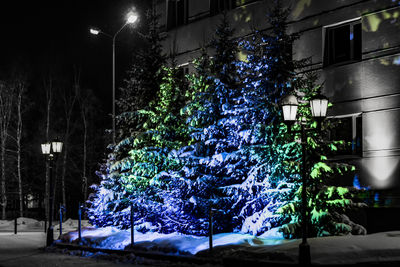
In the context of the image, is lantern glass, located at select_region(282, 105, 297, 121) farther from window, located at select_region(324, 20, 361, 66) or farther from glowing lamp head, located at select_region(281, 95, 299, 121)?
window, located at select_region(324, 20, 361, 66)

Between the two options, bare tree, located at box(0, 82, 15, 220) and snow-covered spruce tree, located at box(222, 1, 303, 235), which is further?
bare tree, located at box(0, 82, 15, 220)

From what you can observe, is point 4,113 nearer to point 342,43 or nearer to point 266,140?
point 266,140

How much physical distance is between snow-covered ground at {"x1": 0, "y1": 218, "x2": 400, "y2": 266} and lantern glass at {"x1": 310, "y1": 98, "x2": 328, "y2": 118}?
3.25 m

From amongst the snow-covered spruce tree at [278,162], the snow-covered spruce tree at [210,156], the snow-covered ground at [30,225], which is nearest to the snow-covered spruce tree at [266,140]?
the snow-covered spruce tree at [278,162]

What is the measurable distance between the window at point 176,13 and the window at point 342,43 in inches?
365

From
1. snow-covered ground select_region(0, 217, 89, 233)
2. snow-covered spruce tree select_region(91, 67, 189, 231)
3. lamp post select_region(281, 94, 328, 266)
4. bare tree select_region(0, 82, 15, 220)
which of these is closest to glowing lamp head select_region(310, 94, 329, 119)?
lamp post select_region(281, 94, 328, 266)

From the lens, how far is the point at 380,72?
1766cm

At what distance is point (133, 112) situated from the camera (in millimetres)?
22516

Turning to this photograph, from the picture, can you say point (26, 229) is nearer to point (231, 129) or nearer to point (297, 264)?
point (231, 129)

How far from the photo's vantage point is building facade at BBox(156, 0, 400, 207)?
17.2 meters

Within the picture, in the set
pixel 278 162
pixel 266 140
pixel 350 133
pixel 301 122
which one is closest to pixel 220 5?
pixel 350 133

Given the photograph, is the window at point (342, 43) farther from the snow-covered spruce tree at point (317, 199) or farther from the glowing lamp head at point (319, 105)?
the glowing lamp head at point (319, 105)

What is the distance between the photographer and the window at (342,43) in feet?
61.8

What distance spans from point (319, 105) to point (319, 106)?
0.08 feet
